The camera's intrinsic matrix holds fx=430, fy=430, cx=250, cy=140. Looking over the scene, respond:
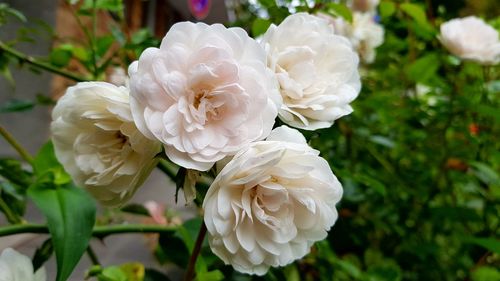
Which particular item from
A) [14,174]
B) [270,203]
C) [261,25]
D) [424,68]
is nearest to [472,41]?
[424,68]

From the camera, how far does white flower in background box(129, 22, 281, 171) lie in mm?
A: 222

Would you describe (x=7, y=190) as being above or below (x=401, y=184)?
above

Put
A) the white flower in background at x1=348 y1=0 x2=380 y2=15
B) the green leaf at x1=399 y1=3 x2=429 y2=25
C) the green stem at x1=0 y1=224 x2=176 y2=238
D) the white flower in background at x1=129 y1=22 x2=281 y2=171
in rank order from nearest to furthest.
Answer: the white flower in background at x1=129 y1=22 x2=281 y2=171
the green stem at x1=0 y1=224 x2=176 y2=238
the green leaf at x1=399 y1=3 x2=429 y2=25
the white flower in background at x1=348 y1=0 x2=380 y2=15

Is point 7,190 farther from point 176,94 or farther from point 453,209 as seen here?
point 453,209

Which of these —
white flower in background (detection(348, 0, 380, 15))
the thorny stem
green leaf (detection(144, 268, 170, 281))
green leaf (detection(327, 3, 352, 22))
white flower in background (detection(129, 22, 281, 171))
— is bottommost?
green leaf (detection(144, 268, 170, 281))

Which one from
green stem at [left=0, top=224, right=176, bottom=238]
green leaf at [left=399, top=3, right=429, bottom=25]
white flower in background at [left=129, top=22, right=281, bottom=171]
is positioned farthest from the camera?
green leaf at [left=399, top=3, right=429, bottom=25]

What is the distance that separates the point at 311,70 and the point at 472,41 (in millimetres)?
409

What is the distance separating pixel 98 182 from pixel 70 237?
0.07m

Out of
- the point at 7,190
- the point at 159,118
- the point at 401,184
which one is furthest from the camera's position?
the point at 401,184

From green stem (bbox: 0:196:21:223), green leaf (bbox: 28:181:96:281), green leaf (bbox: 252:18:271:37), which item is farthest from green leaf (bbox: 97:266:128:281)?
green leaf (bbox: 252:18:271:37)

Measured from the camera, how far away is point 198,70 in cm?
23

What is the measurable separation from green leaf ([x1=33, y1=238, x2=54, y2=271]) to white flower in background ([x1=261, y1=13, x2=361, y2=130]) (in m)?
0.25

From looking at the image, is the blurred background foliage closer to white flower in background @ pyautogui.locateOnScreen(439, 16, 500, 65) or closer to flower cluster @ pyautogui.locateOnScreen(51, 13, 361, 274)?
white flower in background @ pyautogui.locateOnScreen(439, 16, 500, 65)

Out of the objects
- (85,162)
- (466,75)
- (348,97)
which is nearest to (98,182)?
(85,162)
